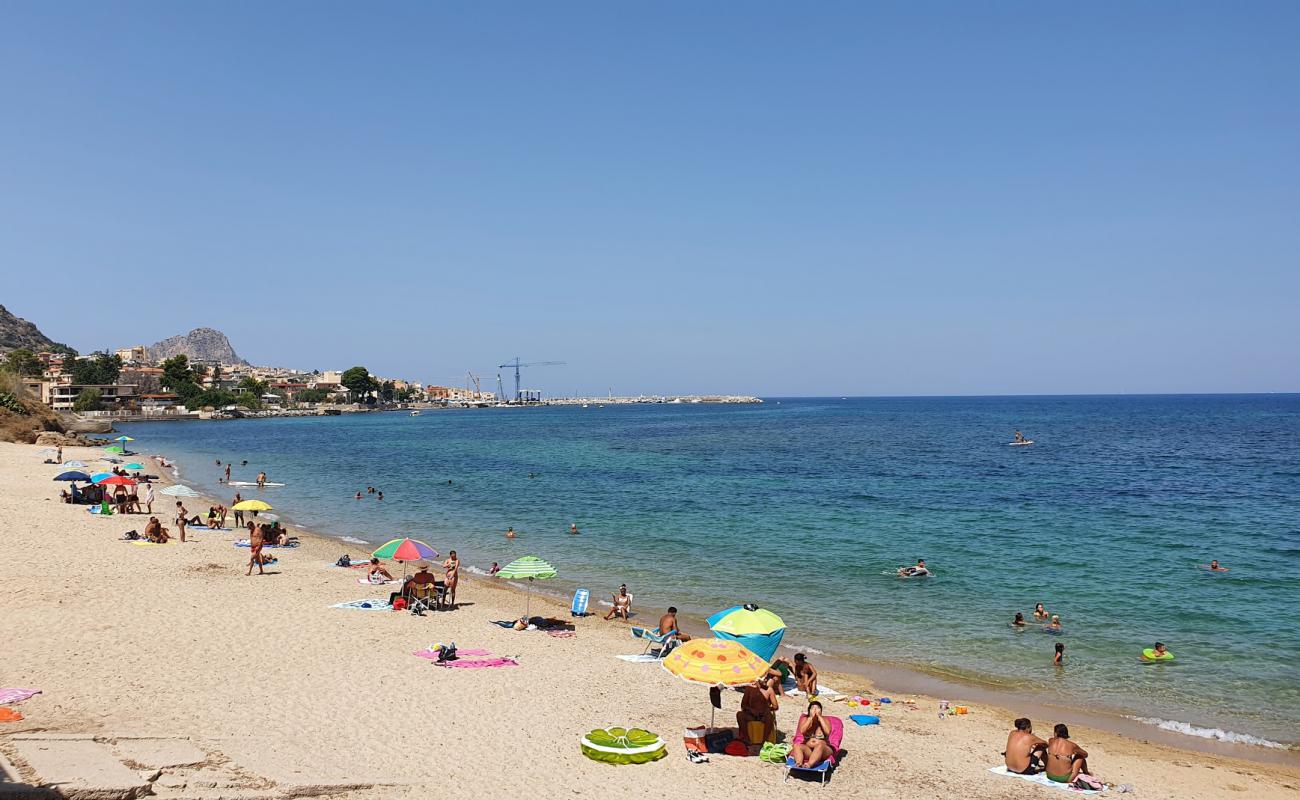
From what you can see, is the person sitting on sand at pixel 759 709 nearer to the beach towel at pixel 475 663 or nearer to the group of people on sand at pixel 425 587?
the beach towel at pixel 475 663

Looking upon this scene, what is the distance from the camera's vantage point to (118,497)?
3141 cm

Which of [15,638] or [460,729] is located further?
[15,638]

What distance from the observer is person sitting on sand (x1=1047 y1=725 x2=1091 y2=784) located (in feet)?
34.5

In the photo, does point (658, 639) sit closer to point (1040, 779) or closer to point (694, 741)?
point (694, 741)

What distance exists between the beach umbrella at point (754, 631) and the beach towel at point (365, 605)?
9.18 m

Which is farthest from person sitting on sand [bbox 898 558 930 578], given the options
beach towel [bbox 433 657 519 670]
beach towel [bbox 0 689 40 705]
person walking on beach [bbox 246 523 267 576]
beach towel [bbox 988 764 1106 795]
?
beach towel [bbox 0 689 40 705]

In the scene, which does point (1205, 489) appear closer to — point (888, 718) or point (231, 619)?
point (888, 718)

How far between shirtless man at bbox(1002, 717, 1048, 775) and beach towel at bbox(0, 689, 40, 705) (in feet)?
44.0

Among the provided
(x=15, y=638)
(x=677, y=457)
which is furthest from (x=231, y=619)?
(x=677, y=457)

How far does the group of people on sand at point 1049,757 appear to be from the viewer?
10.5m

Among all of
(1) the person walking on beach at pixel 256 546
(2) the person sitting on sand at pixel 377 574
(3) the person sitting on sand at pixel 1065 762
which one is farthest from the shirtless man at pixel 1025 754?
(1) the person walking on beach at pixel 256 546

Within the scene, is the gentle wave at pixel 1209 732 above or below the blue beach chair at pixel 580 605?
below

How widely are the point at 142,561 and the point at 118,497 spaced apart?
38.3ft

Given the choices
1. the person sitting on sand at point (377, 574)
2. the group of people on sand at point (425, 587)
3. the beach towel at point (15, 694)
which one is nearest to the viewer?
the beach towel at point (15, 694)
